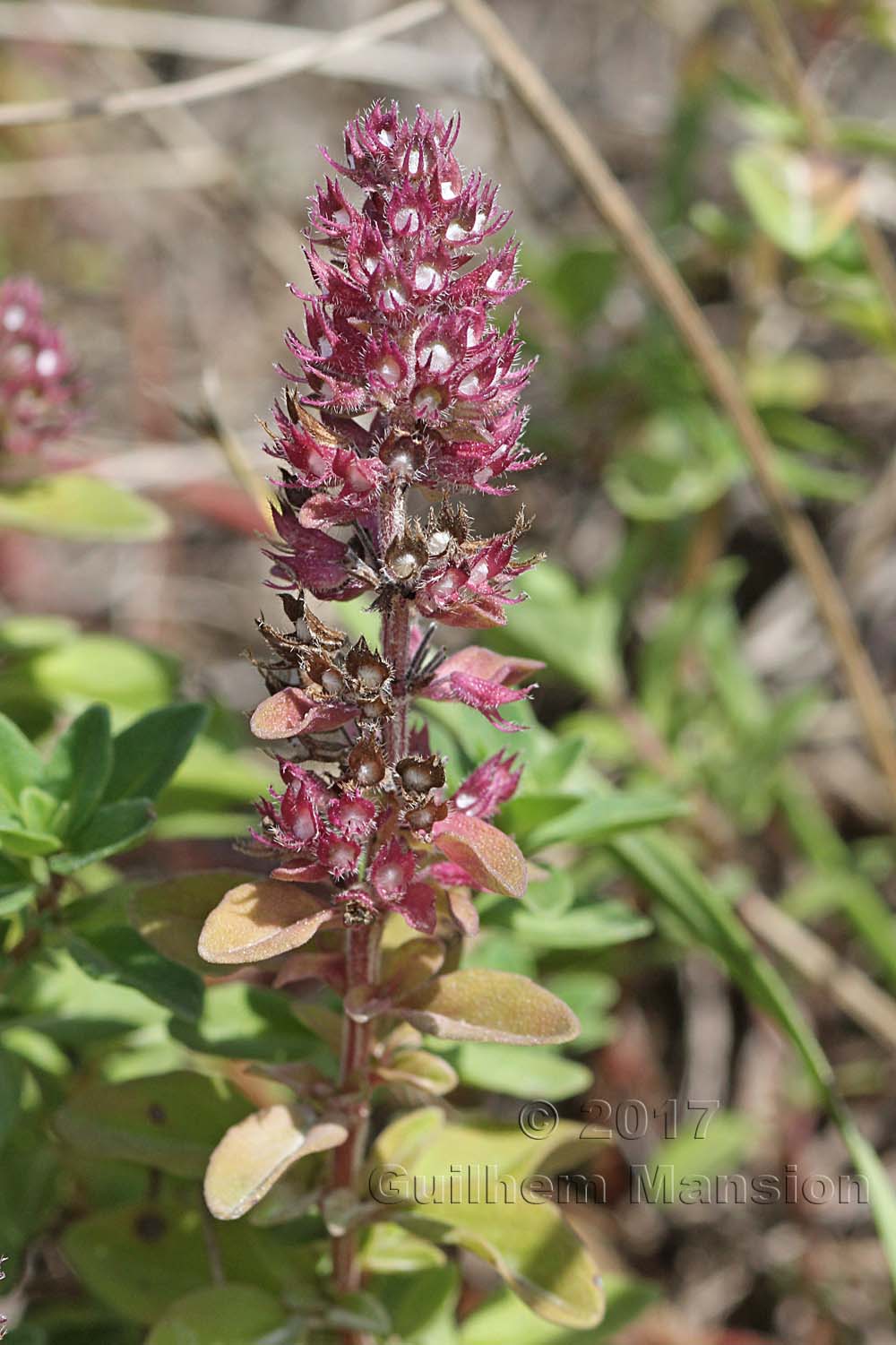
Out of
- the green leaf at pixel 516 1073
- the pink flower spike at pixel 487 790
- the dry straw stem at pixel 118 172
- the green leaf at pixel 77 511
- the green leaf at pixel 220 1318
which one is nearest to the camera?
the pink flower spike at pixel 487 790

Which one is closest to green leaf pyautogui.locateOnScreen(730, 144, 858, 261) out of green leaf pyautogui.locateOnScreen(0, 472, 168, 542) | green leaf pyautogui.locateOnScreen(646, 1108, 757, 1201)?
green leaf pyautogui.locateOnScreen(0, 472, 168, 542)

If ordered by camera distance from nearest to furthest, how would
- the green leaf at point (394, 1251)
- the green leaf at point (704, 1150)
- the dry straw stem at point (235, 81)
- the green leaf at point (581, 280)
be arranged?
the green leaf at point (394, 1251) → the dry straw stem at point (235, 81) → the green leaf at point (704, 1150) → the green leaf at point (581, 280)

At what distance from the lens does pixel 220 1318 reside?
1656 millimetres

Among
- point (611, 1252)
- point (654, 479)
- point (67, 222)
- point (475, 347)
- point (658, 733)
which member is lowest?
point (611, 1252)

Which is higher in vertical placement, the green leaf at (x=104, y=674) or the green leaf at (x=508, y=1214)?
the green leaf at (x=104, y=674)

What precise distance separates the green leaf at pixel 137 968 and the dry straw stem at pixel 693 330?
66.6 inches

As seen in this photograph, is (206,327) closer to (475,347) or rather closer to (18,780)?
(18,780)

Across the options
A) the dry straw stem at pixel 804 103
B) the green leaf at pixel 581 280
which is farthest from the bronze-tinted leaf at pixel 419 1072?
the green leaf at pixel 581 280

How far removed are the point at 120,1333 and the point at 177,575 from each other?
→ 2606mm

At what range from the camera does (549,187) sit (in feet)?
16.5

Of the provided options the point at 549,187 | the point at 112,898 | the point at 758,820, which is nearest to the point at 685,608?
the point at 758,820

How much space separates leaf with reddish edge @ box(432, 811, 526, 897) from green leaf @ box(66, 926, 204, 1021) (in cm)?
40

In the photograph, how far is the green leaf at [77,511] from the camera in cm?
221

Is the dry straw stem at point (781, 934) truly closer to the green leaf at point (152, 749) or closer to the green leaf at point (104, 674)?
the green leaf at point (104, 674)
